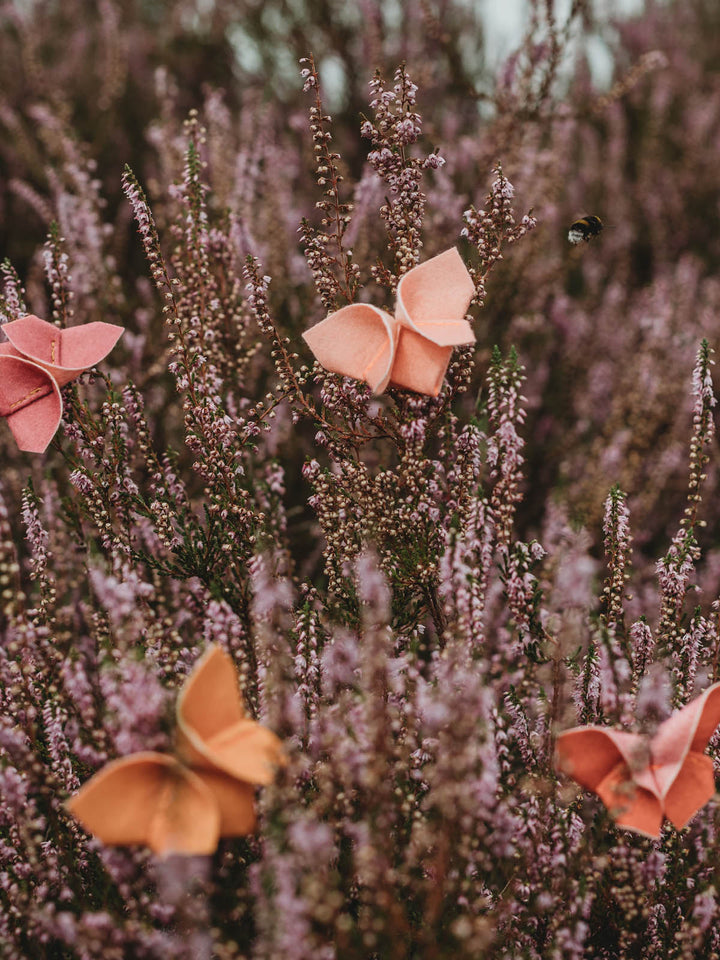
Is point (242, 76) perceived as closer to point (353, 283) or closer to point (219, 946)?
point (353, 283)

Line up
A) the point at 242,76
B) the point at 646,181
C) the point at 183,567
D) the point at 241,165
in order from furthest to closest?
1. the point at 242,76
2. the point at 646,181
3. the point at 241,165
4. the point at 183,567

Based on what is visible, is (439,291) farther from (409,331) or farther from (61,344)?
(61,344)

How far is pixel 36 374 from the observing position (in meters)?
1.58

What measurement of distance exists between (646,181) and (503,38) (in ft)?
4.45

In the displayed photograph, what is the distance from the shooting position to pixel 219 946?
1.14 meters

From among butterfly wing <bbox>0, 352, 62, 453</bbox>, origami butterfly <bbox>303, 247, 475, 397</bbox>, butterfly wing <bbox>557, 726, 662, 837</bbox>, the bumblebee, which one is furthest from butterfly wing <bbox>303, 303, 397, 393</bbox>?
the bumblebee

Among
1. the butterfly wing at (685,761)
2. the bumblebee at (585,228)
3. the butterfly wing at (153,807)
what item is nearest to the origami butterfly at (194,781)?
→ the butterfly wing at (153,807)

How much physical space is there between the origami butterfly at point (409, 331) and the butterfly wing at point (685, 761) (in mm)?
743

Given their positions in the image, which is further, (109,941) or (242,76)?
(242,76)

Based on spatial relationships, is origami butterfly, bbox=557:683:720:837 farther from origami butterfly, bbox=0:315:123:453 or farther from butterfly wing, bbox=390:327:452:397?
origami butterfly, bbox=0:315:123:453

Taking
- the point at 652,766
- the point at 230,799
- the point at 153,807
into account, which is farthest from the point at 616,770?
the point at 153,807

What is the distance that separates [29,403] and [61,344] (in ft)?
0.50

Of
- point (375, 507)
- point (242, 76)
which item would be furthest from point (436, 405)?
point (242, 76)

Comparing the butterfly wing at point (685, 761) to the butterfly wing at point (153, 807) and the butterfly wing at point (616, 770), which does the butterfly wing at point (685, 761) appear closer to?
the butterfly wing at point (616, 770)
